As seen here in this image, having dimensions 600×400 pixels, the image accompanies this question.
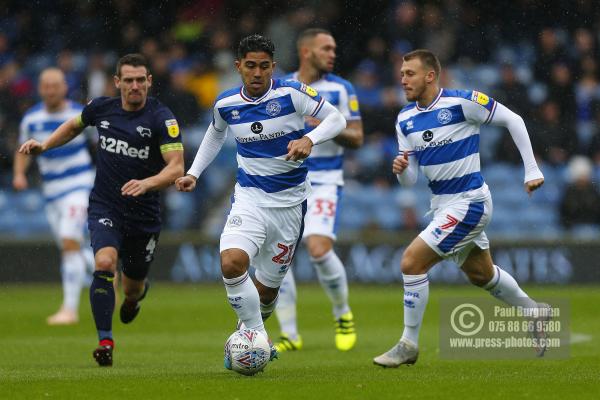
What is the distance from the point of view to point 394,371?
29.7 ft

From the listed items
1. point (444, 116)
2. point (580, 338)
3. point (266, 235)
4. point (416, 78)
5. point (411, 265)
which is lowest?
point (580, 338)

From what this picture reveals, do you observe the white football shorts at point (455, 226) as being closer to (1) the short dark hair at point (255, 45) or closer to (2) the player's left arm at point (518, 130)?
(2) the player's left arm at point (518, 130)

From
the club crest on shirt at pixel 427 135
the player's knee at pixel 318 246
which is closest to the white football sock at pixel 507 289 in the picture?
the club crest on shirt at pixel 427 135

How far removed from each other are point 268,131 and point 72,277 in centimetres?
624

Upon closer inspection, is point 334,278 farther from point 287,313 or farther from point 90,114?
point 90,114

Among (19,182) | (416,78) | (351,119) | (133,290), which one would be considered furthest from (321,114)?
(19,182)

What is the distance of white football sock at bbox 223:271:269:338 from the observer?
8.73 meters

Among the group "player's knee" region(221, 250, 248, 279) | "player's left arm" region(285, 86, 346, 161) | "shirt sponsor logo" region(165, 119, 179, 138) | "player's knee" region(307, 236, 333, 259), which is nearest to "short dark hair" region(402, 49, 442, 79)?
"player's left arm" region(285, 86, 346, 161)

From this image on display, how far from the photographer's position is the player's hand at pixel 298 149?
854 centimetres

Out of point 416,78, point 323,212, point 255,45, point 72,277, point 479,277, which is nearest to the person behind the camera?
point 255,45

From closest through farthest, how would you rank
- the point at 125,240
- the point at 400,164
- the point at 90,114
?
the point at 400,164, the point at 90,114, the point at 125,240

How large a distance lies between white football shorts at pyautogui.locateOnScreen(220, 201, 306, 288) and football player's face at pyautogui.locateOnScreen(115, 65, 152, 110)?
154 centimetres

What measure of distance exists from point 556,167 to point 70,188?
934 cm

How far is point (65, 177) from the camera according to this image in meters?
15.0
